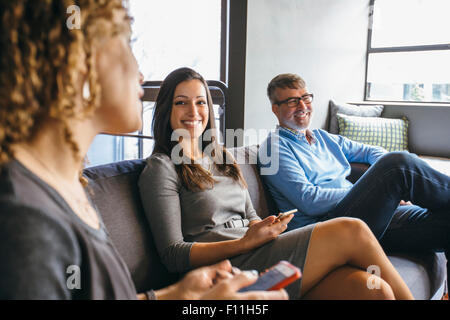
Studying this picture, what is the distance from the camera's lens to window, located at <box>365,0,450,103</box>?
3.88 meters

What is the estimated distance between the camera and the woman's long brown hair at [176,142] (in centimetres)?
141

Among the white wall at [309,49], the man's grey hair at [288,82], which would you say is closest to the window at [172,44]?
the white wall at [309,49]

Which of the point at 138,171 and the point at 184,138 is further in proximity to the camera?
the point at 184,138

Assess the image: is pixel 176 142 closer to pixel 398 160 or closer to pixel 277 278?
pixel 277 278

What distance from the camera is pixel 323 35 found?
11.6 feet

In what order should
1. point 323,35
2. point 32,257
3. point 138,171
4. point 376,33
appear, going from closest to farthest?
point 32,257, point 138,171, point 323,35, point 376,33

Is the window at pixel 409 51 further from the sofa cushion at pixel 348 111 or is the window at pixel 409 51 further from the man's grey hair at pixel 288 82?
the man's grey hair at pixel 288 82

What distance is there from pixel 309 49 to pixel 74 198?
3056 millimetres

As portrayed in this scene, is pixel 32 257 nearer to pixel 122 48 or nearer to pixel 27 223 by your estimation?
pixel 27 223

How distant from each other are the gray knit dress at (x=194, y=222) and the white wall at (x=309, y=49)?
1.44m
